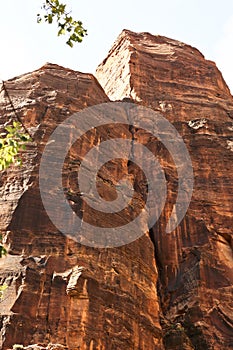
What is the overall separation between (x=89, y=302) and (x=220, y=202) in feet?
45.5

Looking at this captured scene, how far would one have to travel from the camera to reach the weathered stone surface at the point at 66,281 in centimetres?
1884

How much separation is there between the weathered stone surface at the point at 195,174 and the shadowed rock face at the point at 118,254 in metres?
0.07

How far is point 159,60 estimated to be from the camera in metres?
44.7

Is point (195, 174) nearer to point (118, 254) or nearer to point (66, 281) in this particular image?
point (118, 254)

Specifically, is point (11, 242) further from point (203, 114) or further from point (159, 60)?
point (159, 60)

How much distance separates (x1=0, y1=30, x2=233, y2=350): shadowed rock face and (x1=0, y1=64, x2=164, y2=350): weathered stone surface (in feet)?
0.15

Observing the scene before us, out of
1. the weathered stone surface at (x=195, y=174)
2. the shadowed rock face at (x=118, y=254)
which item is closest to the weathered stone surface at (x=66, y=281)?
the shadowed rock face at (x=118, y=254)

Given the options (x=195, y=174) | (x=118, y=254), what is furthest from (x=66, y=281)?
(x=195, y=174)

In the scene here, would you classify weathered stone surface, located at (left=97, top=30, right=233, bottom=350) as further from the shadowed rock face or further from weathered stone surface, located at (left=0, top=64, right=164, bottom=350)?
weathered stone surface, located at (left=0, top=64, right=164, bottom=350)

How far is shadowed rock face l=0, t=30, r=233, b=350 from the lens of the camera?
1945 cm

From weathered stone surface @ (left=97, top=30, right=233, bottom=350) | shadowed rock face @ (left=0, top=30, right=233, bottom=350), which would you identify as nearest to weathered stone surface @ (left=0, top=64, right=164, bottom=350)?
shadowed rock face @ (left=0, top=30, right=233, bottom=350)

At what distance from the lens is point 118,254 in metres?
23.0

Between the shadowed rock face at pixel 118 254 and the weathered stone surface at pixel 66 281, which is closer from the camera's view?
the weathered stone surface at pixel 66 281

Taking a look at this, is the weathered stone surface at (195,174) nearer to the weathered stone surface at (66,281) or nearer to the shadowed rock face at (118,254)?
the shadowed rock face at (118,254)
